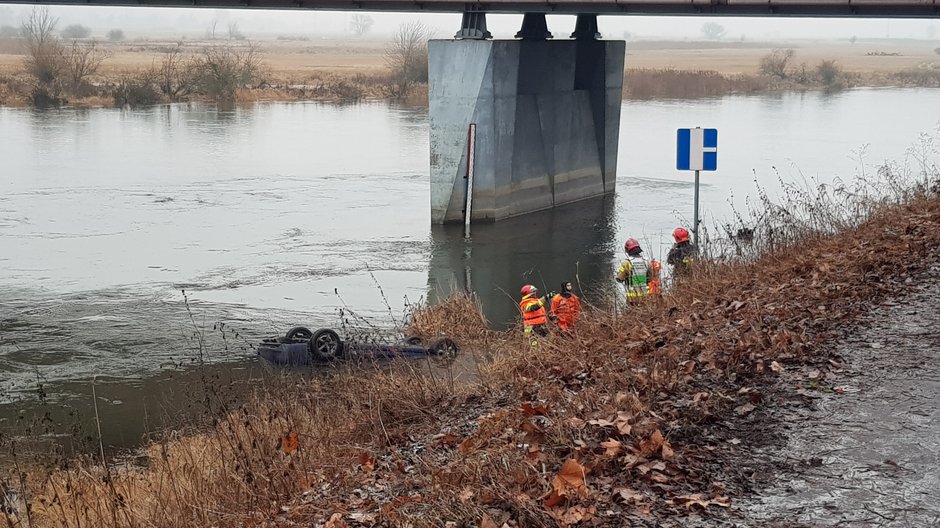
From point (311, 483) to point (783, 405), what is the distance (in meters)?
3.28

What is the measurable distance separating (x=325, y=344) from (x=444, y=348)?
5.23 feet

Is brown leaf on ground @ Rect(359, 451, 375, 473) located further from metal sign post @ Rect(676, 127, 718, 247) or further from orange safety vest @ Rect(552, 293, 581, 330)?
metal sign post @ Rect(676, 127, 718, 247)

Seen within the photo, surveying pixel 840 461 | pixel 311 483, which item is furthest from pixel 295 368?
pixel 840 461

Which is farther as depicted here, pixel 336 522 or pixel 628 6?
pixel 628 6

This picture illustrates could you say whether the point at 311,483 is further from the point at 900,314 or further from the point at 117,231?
the point at 117,231

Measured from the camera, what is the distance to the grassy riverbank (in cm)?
626

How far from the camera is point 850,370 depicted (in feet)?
27.1

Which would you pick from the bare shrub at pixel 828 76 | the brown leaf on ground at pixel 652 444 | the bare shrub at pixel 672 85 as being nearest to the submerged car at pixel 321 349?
the brown leaf on ground at pixel 652 444

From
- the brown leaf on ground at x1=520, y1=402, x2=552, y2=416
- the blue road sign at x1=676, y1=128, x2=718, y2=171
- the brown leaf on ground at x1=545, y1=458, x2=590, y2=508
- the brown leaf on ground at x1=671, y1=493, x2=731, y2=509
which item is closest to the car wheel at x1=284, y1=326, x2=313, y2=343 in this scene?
the blue road sign at x1=676, y1=128, x2=718, y2=171

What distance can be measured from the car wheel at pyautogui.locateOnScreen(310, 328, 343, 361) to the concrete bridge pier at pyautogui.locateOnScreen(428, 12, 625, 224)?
14.8m

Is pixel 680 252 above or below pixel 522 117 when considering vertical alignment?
below

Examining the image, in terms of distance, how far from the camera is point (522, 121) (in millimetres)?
31406

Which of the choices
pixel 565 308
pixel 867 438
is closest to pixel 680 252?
pixel 565 308

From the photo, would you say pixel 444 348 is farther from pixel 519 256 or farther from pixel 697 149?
pixel 519 256
